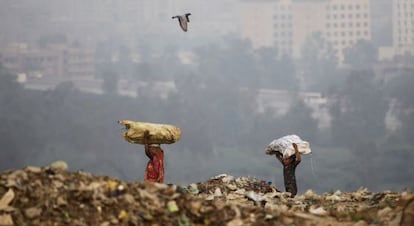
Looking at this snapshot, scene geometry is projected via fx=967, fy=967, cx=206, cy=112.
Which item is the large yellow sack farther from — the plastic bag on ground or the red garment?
the plastic bag on ground

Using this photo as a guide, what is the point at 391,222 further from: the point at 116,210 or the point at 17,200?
the point at 17,200

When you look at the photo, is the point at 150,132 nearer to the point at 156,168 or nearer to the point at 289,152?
the point at 156,168

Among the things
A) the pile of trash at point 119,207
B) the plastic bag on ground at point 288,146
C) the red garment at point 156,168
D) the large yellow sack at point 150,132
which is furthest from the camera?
the plastic bag on ground at point 288,146

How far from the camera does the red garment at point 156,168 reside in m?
19.7

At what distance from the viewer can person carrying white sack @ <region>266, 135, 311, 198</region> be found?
21.2m

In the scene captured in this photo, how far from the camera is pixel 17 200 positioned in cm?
1453

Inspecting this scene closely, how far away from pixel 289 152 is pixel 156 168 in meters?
3.20

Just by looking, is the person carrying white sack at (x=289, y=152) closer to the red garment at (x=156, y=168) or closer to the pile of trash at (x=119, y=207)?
the red garment at (x=156, y=168)

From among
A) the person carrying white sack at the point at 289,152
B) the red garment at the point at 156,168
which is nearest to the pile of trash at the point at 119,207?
the red garment at the point at 156,168

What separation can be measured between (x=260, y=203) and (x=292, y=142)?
308 cm

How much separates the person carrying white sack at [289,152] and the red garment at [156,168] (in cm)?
295

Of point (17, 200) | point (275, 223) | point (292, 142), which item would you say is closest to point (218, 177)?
point (292, 142)

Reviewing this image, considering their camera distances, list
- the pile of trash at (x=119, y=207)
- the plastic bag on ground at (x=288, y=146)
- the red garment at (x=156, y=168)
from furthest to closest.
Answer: the plastic bag on ground at (x=288, y=146) → the red garment at (x=156, y=168) → the pile of trash at (x=119, y=207)

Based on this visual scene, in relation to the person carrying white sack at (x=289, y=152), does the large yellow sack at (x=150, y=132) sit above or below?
above
